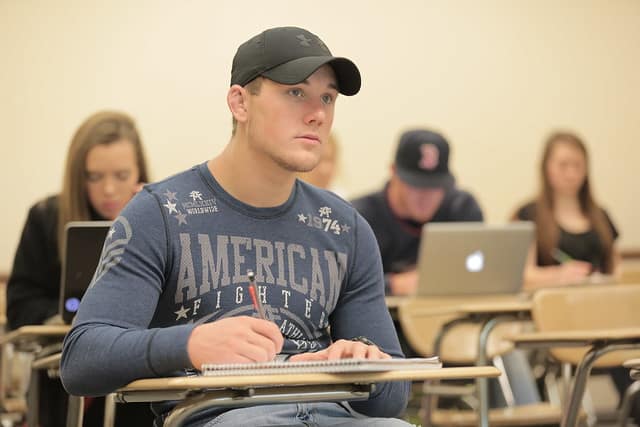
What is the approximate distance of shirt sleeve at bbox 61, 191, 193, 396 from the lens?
1607 millimetres

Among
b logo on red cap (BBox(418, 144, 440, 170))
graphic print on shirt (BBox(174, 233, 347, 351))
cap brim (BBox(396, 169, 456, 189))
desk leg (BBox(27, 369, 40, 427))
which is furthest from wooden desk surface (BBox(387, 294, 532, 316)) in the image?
graphic print on shirt (BBox(174, 233, 347, 351))

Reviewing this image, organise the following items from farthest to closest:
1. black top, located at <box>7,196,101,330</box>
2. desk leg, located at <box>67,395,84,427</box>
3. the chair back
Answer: the chair back → black top, located at <box>7,196,101,330</box> → desk leg, located at <box>67,395,84,427</box>

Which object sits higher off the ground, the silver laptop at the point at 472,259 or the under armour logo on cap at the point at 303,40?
the under armour logo on cap at the point at 303,40

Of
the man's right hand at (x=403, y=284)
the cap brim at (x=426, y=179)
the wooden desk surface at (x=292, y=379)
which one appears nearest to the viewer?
the wooden desk surface at (x=292, y=379)

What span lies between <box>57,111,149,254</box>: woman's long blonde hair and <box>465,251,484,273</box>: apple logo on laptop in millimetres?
1324

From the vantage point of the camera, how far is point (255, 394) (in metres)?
1.55

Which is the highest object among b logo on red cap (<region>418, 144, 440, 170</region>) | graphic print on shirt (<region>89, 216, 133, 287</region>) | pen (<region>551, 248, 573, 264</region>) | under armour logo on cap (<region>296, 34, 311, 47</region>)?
under armour logo on cap (<region>296, 34, 311, 47</region>)

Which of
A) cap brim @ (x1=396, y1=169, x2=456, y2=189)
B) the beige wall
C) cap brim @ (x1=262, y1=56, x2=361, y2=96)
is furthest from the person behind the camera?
cap brim @ (x1=396, y1=169, x2=456, y2=189)

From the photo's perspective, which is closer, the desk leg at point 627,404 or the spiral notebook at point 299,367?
the spiral notebook at point 299,367

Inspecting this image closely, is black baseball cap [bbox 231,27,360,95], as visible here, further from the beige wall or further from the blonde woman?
the beige wall

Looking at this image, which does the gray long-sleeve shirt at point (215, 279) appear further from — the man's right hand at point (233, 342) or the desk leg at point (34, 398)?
the desk leg at point (34, 398)

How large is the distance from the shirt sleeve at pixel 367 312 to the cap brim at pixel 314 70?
0.30 m

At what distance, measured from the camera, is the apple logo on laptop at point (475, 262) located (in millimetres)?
3863

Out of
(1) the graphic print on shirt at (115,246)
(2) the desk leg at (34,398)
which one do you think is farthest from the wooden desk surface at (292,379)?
(2) the desk leg at (34,398)
